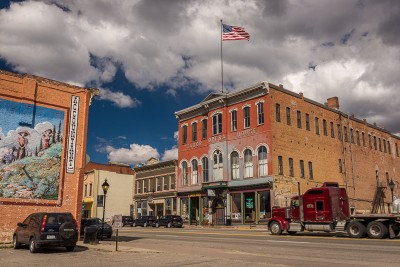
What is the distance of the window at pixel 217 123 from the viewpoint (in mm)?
45969

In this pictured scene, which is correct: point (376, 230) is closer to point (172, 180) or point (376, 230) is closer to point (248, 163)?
point (248, 163)

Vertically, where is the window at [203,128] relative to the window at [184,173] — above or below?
above

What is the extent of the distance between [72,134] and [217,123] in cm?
2614

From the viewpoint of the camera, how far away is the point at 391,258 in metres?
12.3

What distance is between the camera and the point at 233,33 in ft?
132

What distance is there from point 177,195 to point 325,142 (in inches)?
761

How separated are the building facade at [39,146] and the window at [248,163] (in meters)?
22.8

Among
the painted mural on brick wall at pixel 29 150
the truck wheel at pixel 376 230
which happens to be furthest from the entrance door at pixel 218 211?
the painted mural on brick wall at pixel 29 150

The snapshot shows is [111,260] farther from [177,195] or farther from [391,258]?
[177,195]

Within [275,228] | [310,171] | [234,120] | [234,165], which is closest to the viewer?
[275,228]

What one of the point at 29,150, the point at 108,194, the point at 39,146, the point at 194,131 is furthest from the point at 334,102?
the point at 29,150

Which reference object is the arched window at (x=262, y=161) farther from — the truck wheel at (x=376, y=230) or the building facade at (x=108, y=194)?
the building facade at (x=108, y=194)

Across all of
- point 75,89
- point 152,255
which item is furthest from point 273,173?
point 152,255

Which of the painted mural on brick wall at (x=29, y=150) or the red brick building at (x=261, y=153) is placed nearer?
the painted mural on brick wall at (x=29, y=150)
